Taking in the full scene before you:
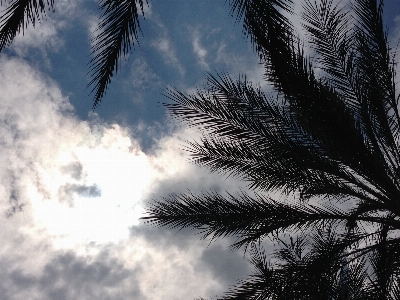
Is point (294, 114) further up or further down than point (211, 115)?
further down

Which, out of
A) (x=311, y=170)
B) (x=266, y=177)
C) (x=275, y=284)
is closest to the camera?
(x=275, y=284)

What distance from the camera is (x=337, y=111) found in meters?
3.91

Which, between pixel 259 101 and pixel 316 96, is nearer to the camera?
pixel 316 96

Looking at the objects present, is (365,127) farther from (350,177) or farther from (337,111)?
(337,111)

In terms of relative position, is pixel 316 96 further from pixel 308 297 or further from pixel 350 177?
pixel 308 297

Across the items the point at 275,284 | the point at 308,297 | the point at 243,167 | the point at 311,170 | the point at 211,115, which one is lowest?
the point at 308,297

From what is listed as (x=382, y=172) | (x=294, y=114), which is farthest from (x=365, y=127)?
(x=294, y=114)

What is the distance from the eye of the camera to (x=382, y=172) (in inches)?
161

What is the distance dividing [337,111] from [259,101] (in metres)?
1.03

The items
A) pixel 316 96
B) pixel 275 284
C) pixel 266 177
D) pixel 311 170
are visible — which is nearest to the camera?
pixel 316 96

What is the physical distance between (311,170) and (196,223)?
1665mm

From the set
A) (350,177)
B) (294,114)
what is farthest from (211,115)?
(350,177)

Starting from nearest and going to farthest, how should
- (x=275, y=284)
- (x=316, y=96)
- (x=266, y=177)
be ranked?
(x=316, y=96), (x=275, y=284), (x=266, y=177)

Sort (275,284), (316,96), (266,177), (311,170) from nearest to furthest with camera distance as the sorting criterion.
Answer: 1. (316,96)
2. (275,284)
3. (311,170)
4. (266,177)
